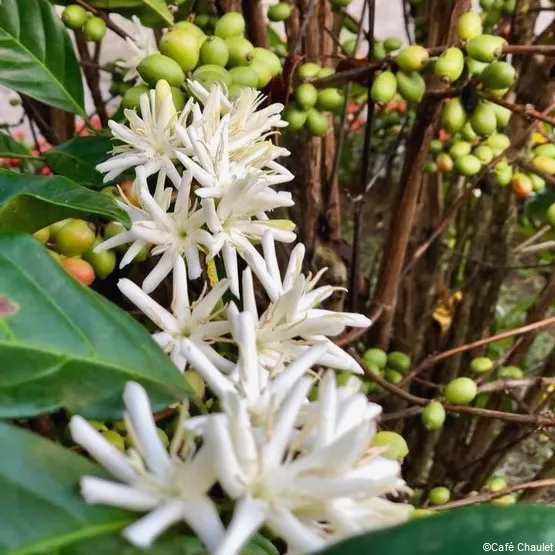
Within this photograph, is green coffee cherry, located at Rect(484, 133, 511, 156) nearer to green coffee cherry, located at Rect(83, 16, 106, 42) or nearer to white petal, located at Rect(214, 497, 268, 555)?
green coffee cherry, located at Rect(83, 16, 106, 42)

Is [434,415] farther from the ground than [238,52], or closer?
closer

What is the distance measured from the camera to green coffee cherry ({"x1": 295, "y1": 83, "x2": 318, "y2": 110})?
565 millimetres

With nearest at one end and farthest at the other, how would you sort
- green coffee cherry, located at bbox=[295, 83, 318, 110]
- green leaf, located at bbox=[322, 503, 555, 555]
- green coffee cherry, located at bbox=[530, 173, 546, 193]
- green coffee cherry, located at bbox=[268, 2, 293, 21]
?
green leaf, located at bbox=[322, 503, 555, 555] < green coffee cherry, located at bbox=[295, 83, 318, 110] < green coffee cherry, located at bbox=[268, 2, 293, 21] < green coffee cherry, located at bbox=[530, 173, 546, 193]

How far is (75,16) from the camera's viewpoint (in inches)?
23.1

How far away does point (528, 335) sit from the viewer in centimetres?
84

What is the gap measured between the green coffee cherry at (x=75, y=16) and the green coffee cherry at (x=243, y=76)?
0.17m

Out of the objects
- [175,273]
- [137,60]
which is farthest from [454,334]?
[175,273]

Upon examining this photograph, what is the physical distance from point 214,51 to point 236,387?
29 cm

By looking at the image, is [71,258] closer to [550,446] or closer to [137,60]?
[137,60]

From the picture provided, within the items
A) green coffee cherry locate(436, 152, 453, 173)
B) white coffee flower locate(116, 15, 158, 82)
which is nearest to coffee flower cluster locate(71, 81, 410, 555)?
white coffee flower locate(116, 15, 158, 82)

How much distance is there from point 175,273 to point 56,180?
90mm

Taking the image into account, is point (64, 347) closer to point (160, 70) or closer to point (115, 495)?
point (115, 495)

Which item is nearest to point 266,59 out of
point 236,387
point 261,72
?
point 261,72

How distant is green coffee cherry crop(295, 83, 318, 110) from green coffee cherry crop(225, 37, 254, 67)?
0.05m
